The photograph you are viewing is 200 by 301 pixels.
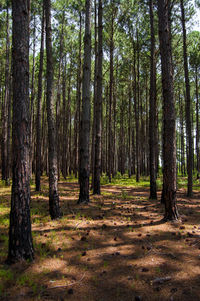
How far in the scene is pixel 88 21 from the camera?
8469mm

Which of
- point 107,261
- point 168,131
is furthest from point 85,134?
point 107,261

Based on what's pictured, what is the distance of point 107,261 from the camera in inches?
153

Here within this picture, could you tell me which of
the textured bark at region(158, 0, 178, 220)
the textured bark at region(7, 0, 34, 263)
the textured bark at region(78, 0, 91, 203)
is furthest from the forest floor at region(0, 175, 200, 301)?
the textured bark at region(78, 0, 91, 203)

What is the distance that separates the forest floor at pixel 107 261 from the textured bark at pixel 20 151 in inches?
13.3

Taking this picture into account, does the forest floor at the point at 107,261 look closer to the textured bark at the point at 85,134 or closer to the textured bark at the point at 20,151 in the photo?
the textured bark at the point at 20,151

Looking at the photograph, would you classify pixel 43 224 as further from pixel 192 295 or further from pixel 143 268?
pixel 192 295

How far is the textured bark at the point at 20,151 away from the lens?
364 cm

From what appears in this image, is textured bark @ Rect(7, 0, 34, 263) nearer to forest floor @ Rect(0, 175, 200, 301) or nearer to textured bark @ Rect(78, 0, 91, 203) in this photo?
forest floor @ Rect(0, 175, 200, 301)

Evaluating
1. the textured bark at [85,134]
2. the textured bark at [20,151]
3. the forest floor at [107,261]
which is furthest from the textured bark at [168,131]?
the textured bark at [20,151]

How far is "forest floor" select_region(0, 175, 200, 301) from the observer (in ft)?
9.87

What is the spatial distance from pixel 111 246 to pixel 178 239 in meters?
1.55

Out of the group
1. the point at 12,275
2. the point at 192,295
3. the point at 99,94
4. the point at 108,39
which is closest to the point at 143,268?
the point at 192,295

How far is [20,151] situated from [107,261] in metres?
2.50

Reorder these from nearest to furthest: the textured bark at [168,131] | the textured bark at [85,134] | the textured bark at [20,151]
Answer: the textured bark at [20,151], the textured bark at [168,131], the textured bark at [85,134]
